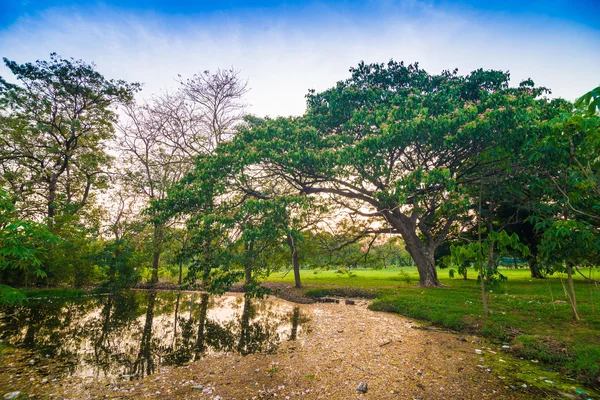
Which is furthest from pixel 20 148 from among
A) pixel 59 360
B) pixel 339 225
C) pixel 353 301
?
pixel 353 301

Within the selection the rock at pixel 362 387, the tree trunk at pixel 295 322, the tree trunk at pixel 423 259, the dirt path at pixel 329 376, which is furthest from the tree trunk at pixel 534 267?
the tree trunk at pixel 295 322

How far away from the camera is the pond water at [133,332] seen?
762cm

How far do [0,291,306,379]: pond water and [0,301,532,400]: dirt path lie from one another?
0.73 metres

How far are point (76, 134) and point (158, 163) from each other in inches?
264

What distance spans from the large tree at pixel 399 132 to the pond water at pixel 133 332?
701 centimetres

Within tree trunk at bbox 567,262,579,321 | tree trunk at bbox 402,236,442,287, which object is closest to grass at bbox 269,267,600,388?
tree trunk at bbox 567,262,579,321

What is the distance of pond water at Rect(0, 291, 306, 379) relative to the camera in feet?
25.0

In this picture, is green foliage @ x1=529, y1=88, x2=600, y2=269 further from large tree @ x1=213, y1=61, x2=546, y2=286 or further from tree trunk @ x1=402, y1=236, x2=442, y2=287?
tree trunk @ x1=402, y1=236, x2=442, y2=287

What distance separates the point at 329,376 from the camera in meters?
6.54

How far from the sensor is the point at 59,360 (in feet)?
25.2

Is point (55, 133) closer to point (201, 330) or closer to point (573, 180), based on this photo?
point (201, 330)

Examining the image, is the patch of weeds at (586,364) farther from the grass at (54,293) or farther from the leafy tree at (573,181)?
the grass at (54,293)

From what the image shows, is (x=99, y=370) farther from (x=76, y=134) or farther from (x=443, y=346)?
(x=76, y=134)

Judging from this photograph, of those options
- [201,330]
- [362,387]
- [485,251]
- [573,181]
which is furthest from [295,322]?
[573,181]
